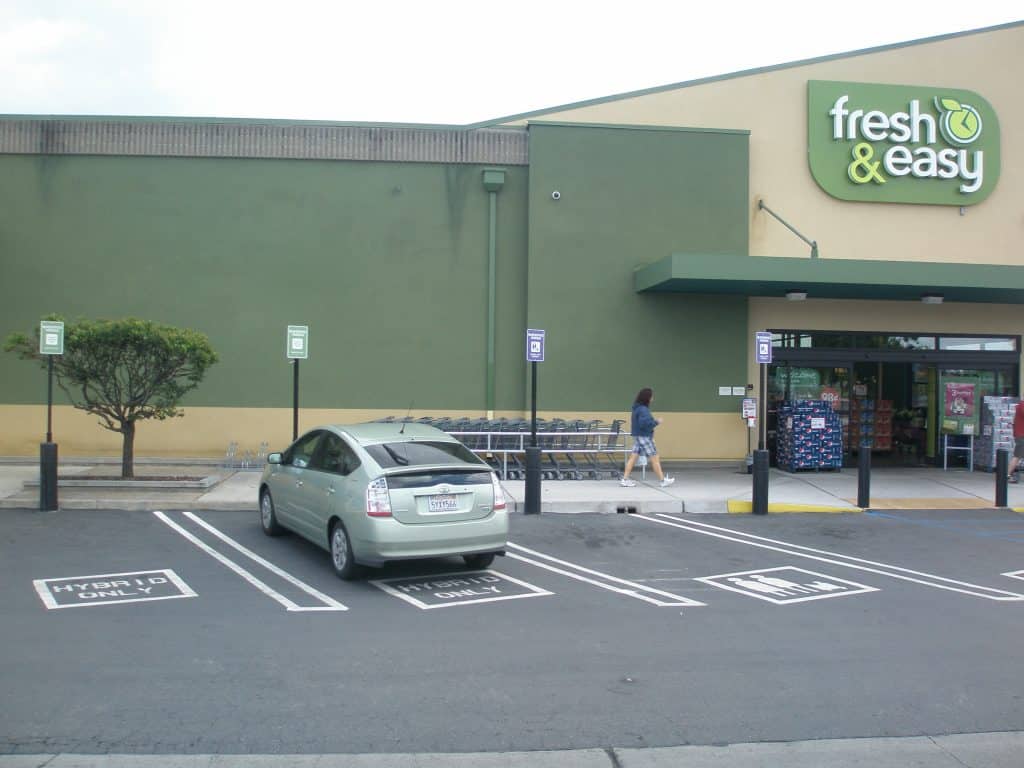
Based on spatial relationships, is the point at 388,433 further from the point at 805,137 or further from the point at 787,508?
the point at 805,137

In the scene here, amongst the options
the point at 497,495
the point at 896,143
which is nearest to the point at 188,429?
the point at 497,495

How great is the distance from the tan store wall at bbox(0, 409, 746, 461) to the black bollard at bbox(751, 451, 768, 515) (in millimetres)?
4343

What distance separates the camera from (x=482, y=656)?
6.10 metres

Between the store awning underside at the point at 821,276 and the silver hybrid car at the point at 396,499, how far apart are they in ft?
25.3

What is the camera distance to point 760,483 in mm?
12938

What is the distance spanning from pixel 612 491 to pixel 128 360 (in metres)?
8.02

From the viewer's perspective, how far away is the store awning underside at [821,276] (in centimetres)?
1514

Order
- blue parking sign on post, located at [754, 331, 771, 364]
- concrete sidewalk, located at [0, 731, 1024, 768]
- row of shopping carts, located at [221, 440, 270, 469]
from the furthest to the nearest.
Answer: row of shopping carts, located at [221, 440, 270, 469] → blue parking sign on post, located at [754, 331, 771, 364] → concrete sidewalk, located at [0, 731, 1024, 768]

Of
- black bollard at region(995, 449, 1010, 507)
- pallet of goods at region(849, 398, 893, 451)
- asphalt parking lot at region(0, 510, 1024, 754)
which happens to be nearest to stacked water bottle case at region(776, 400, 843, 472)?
pallet of goods at region(849, 398, 893, 451)

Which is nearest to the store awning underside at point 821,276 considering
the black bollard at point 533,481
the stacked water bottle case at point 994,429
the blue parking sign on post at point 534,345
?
the stacked water bottle case at point 994,429

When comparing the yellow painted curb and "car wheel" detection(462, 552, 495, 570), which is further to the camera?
the yellow painted curb

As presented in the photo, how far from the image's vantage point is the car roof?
28.7 feet

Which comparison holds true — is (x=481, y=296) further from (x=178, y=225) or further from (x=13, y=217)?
(x=13, y=217)

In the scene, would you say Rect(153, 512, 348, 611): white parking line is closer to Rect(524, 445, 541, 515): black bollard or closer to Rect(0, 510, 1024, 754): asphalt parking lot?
Rect(0, 510, 1024, 754): asphalt parking lot
